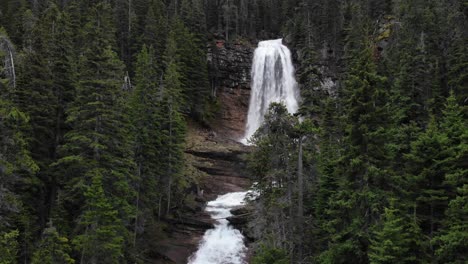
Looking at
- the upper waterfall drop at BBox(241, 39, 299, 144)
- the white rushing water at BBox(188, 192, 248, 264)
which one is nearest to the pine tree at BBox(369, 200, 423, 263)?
the white rushing water at BBox(188, 192, 248, 264)

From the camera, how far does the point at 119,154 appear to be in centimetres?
2603

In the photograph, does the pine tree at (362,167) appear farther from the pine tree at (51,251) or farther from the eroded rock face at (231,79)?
the eroded rock face at (231,79)

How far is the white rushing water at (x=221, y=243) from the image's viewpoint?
32594mm

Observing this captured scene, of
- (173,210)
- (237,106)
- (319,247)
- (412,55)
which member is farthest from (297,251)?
(237,106)

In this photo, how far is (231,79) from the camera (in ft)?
211

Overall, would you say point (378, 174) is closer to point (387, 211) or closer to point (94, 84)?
point (387, 211)

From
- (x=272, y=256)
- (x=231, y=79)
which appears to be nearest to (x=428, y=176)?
(x=272, y=256)

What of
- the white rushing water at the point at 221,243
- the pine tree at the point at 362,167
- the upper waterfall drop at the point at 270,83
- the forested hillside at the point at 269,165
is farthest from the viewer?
the upper waterfall drop at the point at 270,83

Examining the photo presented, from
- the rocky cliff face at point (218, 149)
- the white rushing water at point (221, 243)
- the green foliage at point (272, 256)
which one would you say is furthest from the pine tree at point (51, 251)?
the white rushing water at point (221, 243)

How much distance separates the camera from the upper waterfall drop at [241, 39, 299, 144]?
5928 centimetres

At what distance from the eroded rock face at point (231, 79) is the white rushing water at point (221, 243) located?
73.1 feet

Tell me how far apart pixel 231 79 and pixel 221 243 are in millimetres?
34309

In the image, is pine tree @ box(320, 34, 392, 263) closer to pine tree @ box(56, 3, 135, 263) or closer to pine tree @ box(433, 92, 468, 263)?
pine tree @ box(433, 92, 468, 263)

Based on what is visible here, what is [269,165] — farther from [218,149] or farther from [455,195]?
[218,149]
